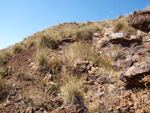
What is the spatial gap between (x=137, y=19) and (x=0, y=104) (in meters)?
5.94

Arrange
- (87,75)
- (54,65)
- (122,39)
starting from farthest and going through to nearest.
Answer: (122,39), (54,65), (87,75)

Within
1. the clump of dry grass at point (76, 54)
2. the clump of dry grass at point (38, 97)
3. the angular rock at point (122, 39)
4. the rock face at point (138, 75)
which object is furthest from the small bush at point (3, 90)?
the angular rock at point (122, 39)

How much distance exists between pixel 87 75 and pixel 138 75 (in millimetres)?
1485

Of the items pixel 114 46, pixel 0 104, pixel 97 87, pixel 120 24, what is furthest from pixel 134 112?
pixel 120 24

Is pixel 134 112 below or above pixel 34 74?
below

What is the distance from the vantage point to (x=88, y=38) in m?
5.68

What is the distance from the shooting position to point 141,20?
4891 millimetres

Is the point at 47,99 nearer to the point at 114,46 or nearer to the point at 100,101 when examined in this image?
the point at 100,101

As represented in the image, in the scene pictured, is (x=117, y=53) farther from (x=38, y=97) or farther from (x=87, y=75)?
(x=38, y=97)

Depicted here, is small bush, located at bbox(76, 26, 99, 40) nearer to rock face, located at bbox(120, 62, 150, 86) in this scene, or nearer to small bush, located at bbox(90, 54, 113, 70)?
small bush, located at bbox(90, 54, 113, 70)

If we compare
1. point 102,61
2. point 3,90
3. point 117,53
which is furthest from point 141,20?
point 3,90

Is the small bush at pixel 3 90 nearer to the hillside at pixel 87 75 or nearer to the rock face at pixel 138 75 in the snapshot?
the hillside at pixel 87 75

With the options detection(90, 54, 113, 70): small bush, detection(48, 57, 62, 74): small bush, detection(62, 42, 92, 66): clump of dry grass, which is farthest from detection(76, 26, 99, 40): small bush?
detection(48, 57, 62, 74): small bush

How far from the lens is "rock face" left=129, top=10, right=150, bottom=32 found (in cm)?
483
